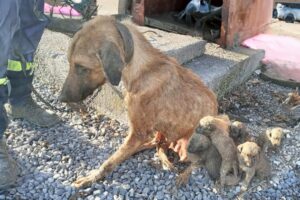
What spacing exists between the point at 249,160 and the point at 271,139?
25.6 inches

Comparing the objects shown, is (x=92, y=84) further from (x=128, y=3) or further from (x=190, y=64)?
(x=128, y=3)

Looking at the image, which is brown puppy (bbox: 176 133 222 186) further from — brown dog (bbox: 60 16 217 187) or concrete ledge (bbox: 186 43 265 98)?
concrete ledge (bbox: 186 43 265 98)

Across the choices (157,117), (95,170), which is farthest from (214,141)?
(95,170)

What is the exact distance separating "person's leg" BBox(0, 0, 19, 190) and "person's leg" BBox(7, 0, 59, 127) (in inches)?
22.6

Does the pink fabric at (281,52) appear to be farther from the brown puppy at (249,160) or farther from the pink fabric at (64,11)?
the brown puppy at (249,160)

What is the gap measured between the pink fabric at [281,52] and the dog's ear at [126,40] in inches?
126

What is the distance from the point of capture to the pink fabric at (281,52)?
623 centimetres

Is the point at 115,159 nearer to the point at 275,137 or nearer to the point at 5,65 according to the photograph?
the point at 5,65

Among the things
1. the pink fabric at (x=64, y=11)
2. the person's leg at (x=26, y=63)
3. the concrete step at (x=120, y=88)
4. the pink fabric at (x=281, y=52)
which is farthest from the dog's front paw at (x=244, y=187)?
the pink fabric at (x=64, y=11)

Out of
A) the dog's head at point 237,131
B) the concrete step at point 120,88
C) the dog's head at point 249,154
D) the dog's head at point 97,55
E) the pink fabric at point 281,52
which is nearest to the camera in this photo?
the dog's head at point 97,55

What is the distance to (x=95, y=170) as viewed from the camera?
12.2 ft

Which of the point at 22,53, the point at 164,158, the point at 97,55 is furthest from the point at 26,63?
the point at 164,158

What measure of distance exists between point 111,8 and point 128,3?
32cm

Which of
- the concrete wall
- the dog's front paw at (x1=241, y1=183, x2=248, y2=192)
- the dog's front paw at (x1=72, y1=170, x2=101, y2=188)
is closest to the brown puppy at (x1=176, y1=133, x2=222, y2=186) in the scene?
the dog's front paw at (x1=241, y1=183, x2=248, y2=192)
